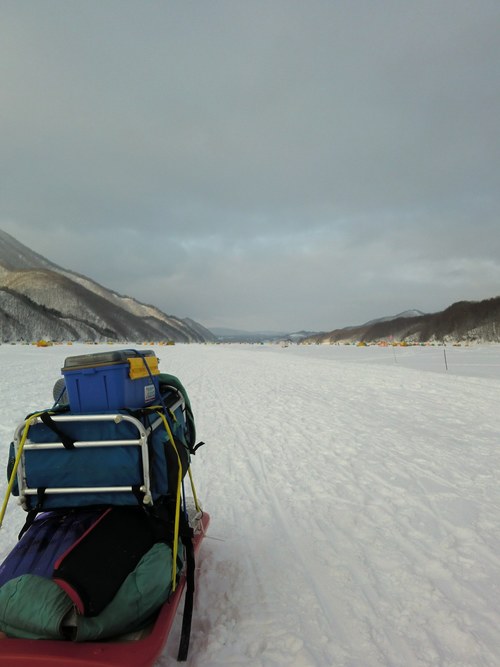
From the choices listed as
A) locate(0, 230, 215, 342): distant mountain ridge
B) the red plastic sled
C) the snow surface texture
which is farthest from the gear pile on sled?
locate(0, 230, 215, 342): distant mountain ridge

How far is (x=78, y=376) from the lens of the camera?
2535 mm

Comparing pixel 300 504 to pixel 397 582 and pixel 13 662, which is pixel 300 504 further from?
pixel 13 662

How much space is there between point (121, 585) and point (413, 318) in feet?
683

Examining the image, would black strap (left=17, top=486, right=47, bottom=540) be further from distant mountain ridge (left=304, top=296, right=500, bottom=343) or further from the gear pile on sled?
distant mountain ridge (left=304, top=296, right=500, bottom=343)

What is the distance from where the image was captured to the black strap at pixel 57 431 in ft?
7.31

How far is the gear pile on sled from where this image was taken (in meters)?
1.80

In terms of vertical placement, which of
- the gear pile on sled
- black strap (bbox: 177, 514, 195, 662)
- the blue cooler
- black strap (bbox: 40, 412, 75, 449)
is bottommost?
black strap (bbox: 177, 514, 195, 662)

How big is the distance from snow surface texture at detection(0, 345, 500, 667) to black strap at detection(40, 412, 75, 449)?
1.35 metres

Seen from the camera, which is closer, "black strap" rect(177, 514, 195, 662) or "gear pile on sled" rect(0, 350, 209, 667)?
"gear pile on sled" rect(0, 350, 209, 667)

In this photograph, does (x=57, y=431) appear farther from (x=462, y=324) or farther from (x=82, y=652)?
(x=462, y=324)

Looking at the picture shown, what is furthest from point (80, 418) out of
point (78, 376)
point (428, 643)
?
point (428, 643)

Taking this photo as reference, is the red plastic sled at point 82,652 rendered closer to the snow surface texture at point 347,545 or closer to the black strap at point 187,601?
the black strap at point 187,601

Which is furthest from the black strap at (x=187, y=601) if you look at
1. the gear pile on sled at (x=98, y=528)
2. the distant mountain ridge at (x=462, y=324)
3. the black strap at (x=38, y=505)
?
the distant mountain ridge at (x=462, y=324)

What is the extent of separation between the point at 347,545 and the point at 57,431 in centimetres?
272
